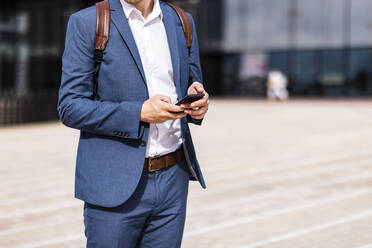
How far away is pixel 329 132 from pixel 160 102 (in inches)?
494

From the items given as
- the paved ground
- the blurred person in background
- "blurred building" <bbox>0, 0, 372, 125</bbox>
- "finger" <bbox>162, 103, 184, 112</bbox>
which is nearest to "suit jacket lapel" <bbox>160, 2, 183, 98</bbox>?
"finger" <bbox>162, 103, 184, 112</bbox>

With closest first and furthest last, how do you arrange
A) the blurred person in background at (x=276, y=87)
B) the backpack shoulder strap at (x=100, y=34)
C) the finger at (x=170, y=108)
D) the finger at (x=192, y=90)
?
the finger at (x=170, y=108)
the backpack shoulder strap at (x=100, y=34)
the finger at (x=192, y=90)
the blurred person in background at (x=276, y=87)

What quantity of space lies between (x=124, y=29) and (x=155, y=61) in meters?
0.18

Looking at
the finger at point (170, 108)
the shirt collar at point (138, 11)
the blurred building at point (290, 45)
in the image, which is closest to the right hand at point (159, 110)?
the finger at point (170, 108)

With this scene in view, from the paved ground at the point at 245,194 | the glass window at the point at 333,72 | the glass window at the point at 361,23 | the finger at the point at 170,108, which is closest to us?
the finger at the point at 170,108

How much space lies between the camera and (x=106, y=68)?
2066mm

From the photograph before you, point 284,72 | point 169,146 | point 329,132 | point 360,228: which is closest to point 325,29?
point 284,72

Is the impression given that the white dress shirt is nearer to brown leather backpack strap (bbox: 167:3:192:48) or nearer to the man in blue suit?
the man in blue suit

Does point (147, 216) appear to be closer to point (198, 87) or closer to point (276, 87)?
point (198, 87)

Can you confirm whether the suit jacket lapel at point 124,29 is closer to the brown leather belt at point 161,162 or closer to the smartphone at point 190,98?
the smartphone at point 190,98

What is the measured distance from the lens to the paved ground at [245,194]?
4938 millimetres

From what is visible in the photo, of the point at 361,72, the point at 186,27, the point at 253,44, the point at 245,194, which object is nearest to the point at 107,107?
the point at 186,27

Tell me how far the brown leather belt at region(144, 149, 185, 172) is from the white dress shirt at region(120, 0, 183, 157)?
0.02 m

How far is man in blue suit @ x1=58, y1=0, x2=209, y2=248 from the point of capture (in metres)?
2.03
